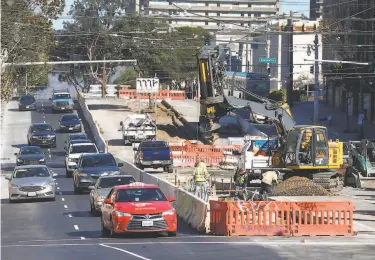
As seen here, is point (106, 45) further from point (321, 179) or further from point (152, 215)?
point (152, 215)

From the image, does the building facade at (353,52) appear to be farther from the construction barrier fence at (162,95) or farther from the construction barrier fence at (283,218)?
the construction barrier fence at (283,218)

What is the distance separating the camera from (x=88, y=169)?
131 feet

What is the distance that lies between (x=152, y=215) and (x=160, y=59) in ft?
299

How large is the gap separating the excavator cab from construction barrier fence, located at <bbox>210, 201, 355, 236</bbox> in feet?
38.3

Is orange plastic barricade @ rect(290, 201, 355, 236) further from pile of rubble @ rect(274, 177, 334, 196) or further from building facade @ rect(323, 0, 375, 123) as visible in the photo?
building facade @ rect(323, 0, 375, 123)

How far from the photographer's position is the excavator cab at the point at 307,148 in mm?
37250

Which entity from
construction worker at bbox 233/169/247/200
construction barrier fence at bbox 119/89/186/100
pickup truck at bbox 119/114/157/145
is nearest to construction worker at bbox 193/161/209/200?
construction worker at bbox 233/169/247/200

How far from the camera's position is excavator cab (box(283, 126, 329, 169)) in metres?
37.2

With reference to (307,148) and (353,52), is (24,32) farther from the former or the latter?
(353,52)

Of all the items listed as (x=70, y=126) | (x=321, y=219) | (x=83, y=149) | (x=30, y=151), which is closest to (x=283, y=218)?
(x=321, y=219)

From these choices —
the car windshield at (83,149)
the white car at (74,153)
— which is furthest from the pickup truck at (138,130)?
the white car at (74,153)

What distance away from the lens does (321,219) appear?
2570cm

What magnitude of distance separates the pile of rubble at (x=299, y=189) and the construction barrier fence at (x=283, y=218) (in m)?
9.06

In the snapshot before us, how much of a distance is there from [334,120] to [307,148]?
53.5 m
